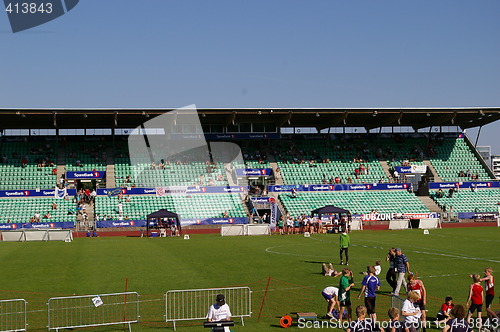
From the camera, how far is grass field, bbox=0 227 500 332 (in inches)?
711

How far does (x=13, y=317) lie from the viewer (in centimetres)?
1608

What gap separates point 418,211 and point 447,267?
3626cm

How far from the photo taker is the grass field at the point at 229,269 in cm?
1805

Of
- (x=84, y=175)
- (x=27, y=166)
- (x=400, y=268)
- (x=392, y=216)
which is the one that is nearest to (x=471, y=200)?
(x=392, y=216)

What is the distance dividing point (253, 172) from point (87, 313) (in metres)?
49.4

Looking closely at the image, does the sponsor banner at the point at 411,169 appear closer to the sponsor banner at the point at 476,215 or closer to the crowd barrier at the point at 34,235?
the sponsor banner at the point at 476,215

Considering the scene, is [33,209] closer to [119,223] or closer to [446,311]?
[119,223]

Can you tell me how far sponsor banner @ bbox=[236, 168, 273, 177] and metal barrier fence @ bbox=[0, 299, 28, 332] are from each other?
4790cm

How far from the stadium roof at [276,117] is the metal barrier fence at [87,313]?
45698mm

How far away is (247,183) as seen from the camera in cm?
6550

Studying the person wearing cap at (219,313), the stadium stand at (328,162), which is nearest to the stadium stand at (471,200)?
the stadium stand at (328,162)

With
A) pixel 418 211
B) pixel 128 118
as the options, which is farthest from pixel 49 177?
pixel 418 211

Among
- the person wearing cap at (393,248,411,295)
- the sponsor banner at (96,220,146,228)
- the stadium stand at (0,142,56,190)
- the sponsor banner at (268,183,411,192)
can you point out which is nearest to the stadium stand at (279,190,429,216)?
the sponsor banner at (268,183,411,192)

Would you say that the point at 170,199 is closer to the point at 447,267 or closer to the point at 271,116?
the point at 271,116
